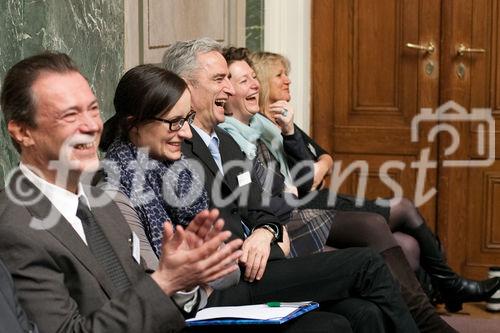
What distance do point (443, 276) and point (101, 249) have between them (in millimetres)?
2801

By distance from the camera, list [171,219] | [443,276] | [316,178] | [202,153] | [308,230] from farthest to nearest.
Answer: [316,178] < [443,276] < [308,230] < [202,153] < [171,219]

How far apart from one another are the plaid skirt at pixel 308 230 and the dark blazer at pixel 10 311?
82.1 inches

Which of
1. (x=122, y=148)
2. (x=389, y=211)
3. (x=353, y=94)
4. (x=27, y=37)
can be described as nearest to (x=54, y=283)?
(x=122, y=148)

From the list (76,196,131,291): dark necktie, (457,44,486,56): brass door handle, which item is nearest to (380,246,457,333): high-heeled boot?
(76,196,131,291): dark necktie

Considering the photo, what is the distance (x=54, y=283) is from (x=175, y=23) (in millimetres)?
2727

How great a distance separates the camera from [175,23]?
15.7 ft

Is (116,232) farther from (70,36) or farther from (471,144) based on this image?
(471,144)

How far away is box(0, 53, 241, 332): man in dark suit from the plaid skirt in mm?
1709

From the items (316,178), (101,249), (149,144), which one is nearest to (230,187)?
(149,144)

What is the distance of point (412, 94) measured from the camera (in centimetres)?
603

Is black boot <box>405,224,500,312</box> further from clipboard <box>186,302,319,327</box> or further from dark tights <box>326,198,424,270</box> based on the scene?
clipboard <box>186,302,319,327</box>

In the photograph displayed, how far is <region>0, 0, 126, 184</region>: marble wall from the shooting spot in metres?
3.28

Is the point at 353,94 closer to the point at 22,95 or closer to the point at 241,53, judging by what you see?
the point at 241,53

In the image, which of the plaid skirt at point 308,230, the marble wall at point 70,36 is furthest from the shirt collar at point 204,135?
the plaid skirt at point 308,230
